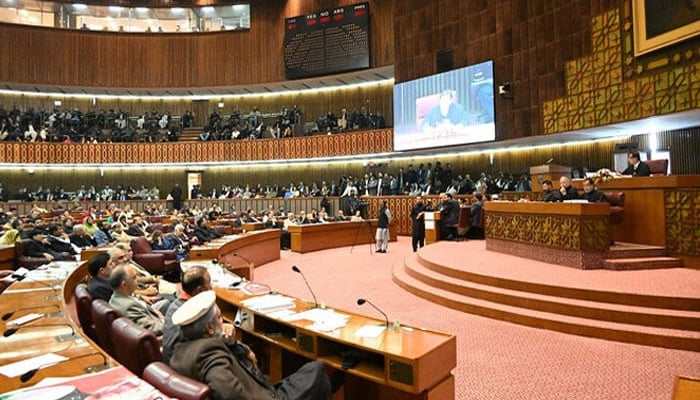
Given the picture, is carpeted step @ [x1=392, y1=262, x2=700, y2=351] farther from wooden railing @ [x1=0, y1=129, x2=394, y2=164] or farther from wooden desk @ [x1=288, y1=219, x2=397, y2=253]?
wooden railing @ [x1=0, y1=129, x2=394, y2=164]

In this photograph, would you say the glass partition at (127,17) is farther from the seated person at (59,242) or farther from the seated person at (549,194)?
the seated person at (549,194)

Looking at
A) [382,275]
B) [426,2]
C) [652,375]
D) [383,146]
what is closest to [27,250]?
[382,275]

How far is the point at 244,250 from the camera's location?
8.92 m

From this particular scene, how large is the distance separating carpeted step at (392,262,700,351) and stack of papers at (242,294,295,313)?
8.67 ft

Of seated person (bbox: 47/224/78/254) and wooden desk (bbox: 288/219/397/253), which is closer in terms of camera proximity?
seated person (bbox: 47/224/78/254)

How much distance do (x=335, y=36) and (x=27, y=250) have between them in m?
13.2

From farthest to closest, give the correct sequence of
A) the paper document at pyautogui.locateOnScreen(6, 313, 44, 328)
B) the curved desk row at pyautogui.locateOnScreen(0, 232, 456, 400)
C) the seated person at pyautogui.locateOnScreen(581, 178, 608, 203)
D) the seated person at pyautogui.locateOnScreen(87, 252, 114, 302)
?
1. the seated person at pyautogui.locateOnScreen(581, 178, 608, 203)
2. the seated person at pyautogui.locateOnScreen(87, 252, 114, 302)
3. the paper document at pyautogui.locateOnScreen(6, 313, 44, 328)
4. the curved desk row at pyautogui.locateOnScreen(0, 232, 456, 400)

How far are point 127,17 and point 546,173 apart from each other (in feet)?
62.6

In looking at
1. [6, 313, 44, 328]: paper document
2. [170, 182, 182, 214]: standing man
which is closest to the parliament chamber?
[6, 313, 44, 328]: paper document

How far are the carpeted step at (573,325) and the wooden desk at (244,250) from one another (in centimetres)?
283

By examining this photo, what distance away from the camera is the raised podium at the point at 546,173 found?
9461 mm

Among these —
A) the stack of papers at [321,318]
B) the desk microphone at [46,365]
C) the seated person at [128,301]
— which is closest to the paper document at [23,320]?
the seated person at [128,301]

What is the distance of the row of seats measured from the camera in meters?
1.88

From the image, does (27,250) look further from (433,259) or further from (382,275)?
(433,259)
